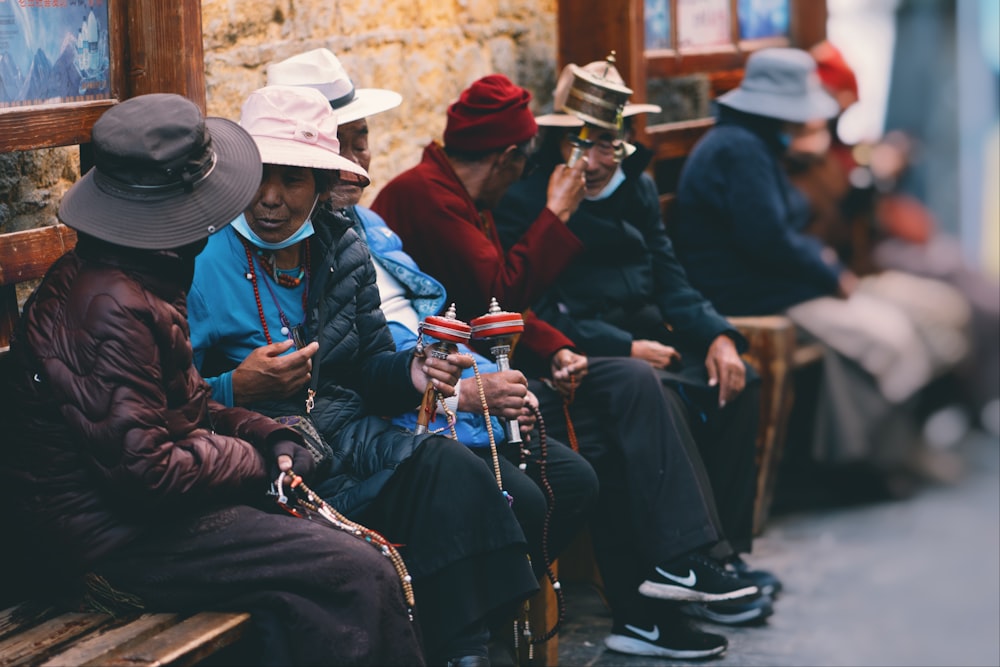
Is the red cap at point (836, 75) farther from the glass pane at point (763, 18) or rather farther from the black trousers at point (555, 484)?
the black trousers at point (555, 484)

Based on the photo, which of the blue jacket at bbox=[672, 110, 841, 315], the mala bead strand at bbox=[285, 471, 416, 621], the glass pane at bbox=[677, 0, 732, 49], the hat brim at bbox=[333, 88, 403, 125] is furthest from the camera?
the glass pane at bbox=[677, 0, 732, 49]

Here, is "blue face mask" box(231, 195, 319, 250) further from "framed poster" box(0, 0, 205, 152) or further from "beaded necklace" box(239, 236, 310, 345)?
"framed poster" box(0, 0, 205, 152)

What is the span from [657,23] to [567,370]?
8.11 feet

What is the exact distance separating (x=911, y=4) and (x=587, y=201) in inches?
196

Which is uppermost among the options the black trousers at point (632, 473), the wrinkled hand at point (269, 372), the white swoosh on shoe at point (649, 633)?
the wrinkled hand at point (269, 372)

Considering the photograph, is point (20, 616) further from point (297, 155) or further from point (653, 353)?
point (653, 353)

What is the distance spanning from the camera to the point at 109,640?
9.67 feet

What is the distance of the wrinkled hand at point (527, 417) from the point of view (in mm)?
3939

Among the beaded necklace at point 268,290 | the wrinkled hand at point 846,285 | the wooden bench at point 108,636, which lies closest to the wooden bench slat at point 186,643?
the wooden bench at point 108,636

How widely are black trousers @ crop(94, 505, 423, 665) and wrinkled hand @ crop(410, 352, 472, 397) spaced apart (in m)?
0.64

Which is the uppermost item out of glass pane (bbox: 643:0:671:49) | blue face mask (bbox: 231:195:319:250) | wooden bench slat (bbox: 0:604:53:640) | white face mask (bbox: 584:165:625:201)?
glass pane (bbox: 643:0:671:49)

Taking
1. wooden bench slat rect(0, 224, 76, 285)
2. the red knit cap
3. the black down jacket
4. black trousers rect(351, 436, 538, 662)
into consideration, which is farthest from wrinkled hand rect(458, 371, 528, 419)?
wooden bench slat rect(0, 224, 76, 285)

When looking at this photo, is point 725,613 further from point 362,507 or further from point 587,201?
point 362,507

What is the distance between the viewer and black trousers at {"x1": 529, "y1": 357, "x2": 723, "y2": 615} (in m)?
4.38
